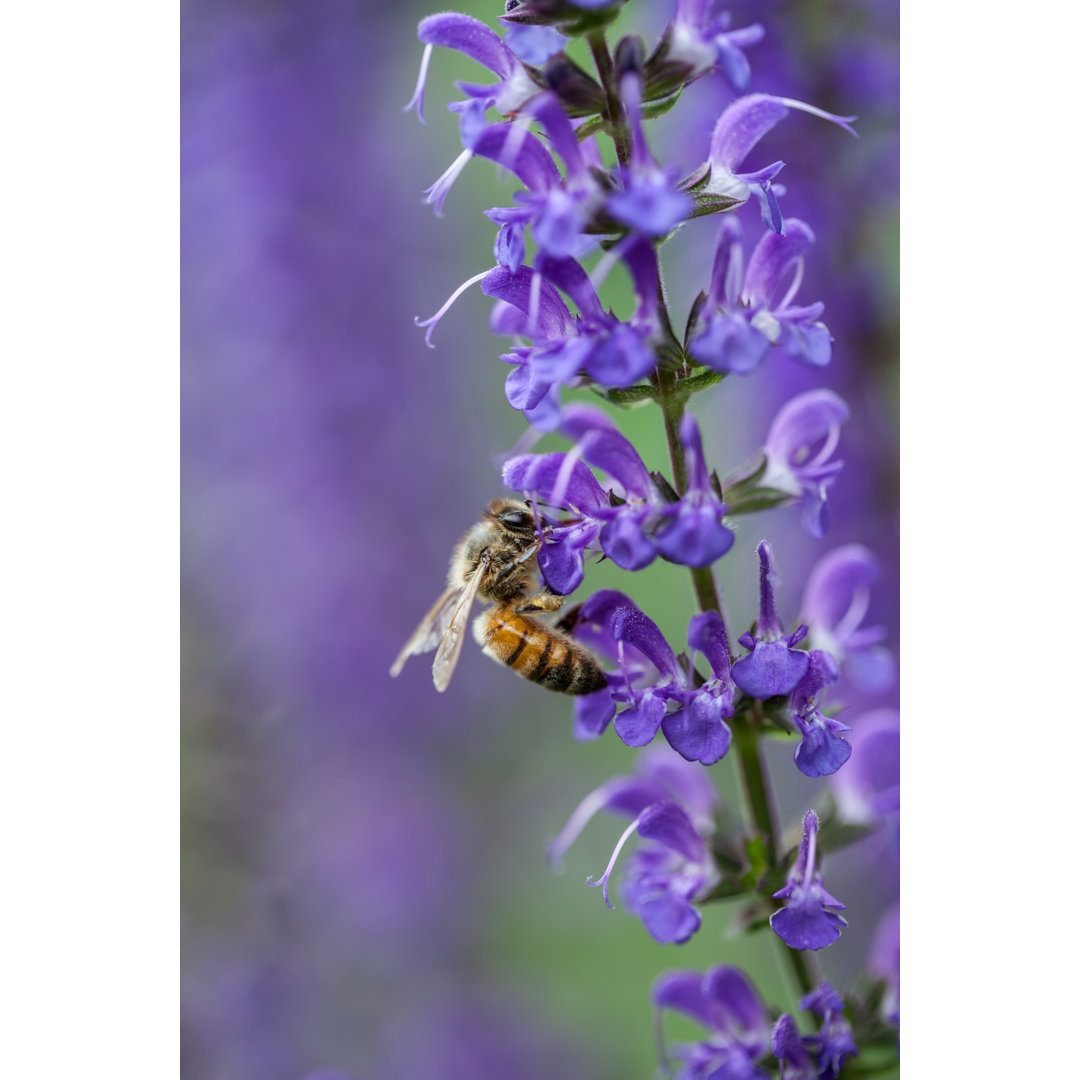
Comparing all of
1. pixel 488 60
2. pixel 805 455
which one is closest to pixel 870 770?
pixel 805 455

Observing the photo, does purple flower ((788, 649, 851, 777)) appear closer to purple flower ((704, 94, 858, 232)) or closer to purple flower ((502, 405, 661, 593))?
purple flower ((502, 405, 661, 593))

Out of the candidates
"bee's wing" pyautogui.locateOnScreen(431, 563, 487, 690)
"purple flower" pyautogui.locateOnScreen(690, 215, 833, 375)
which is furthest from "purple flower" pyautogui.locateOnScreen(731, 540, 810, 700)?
"bee's wing" pyautogui.locateOnScreen(431, 563, 487, 690)

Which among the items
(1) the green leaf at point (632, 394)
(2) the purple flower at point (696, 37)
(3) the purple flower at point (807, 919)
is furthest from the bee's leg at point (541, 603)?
(2) the purple flower at point (696, 37)

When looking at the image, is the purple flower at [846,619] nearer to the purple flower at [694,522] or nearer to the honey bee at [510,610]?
the honey bee at [510,610]
